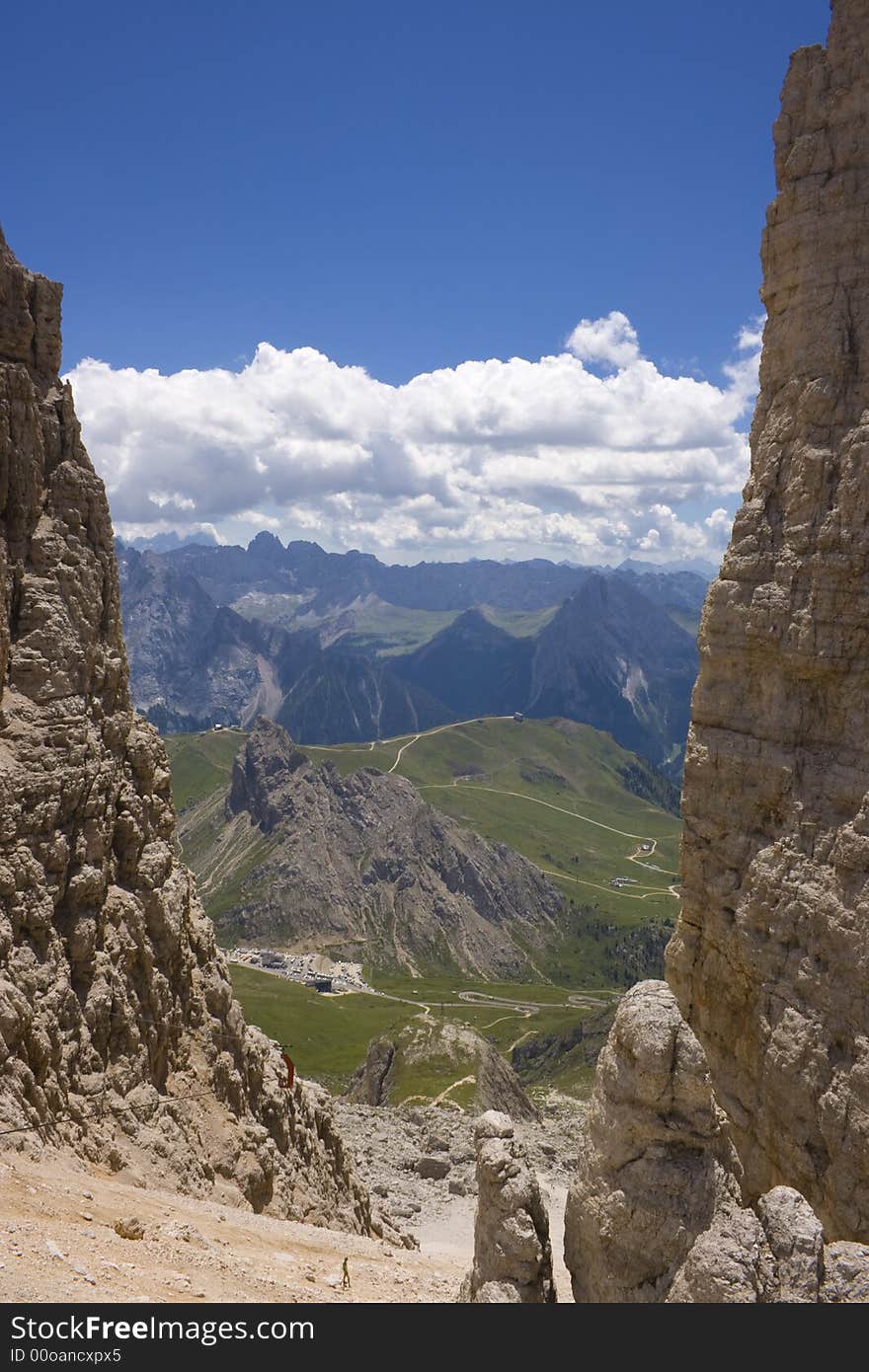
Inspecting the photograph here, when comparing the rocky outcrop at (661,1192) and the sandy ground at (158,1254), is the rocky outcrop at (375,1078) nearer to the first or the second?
the sandy ground at (158,1254)

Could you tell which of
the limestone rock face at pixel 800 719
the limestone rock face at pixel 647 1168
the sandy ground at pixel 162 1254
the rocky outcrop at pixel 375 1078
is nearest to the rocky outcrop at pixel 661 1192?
the limestone rock face at pixel 647 1168

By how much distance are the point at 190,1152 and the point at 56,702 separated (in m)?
15.1

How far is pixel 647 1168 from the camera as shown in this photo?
19.6 meters

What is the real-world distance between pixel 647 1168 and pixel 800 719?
18.9 meters

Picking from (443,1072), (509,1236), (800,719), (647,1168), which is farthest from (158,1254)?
(443,1072)

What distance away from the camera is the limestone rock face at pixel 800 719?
30656mm

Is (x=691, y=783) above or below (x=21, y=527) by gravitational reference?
below

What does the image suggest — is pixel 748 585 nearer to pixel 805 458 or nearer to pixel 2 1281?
pixel 805 458

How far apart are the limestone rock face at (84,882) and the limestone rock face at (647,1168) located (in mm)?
13784

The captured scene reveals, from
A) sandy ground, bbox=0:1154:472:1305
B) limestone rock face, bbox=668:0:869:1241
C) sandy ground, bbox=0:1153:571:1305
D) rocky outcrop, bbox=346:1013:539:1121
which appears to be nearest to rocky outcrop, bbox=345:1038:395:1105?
rocky outcrop, bbox=346:1013:539:1121
